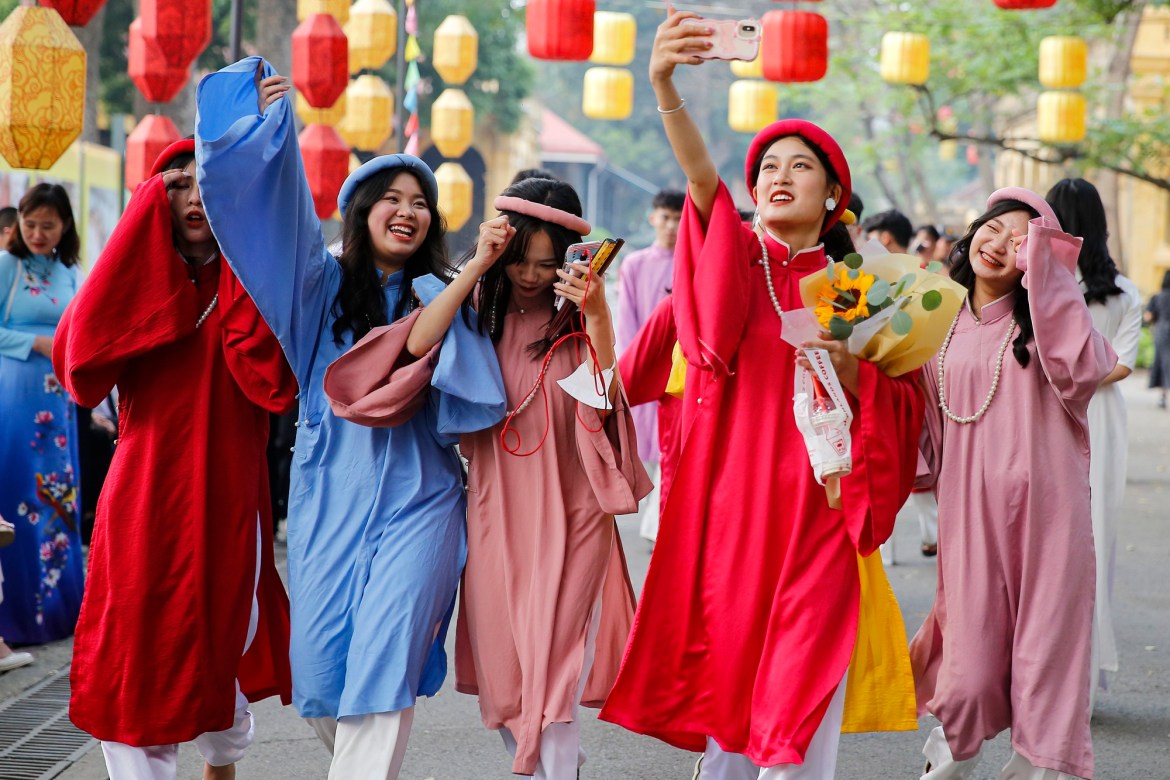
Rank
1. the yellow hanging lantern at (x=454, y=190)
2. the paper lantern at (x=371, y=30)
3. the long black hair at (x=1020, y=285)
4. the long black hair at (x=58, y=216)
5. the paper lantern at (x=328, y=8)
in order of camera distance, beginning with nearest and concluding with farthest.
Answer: the long black hair at (x=1020, y=285) → the long black hair at (x=58, y=216) → the paper lantern at (x=328, y=8) → the paper lantern at (x=371, y=30) → the yellow hanging lantern at (x=454, y=190)

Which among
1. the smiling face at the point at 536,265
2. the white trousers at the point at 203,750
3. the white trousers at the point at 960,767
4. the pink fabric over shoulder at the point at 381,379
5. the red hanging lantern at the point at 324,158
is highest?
the red hanging lantern at the point at 324,158

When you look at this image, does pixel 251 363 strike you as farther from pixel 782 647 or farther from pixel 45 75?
pixel 45 75

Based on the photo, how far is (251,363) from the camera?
3979mm

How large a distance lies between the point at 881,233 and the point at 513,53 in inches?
958

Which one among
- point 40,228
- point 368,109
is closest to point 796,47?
point 368,109

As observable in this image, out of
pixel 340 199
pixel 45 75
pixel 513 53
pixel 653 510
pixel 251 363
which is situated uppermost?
pixel 513 53

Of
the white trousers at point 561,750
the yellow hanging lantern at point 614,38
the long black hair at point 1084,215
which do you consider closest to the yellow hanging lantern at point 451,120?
the yellow hanging lantern at point 614,38

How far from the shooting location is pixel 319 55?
12.0 metres

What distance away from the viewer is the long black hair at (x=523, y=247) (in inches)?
163

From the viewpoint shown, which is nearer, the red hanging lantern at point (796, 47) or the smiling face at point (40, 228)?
the smiling face at point (40, 228)

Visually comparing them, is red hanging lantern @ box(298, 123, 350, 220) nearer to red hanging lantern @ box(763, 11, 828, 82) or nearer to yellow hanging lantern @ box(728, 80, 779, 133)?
red hanging lantern @ box(763, 11, 828, 82)

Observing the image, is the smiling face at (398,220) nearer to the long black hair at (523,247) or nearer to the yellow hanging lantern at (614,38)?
the long black hair at (523,247)

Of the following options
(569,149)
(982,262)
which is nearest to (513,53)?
(569,149)

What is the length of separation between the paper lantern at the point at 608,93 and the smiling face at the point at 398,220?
14.6 meters
